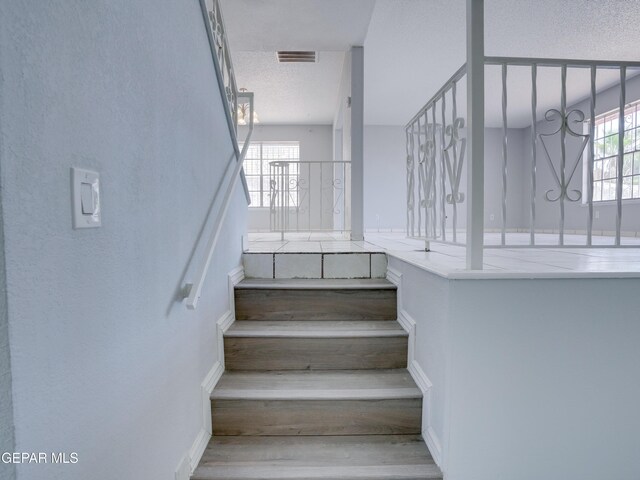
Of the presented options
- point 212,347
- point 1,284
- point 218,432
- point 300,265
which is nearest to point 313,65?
point 300,265

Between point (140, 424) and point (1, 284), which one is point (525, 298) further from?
point (1, 284)

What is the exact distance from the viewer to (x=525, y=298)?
1241 mm

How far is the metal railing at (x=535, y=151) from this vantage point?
151 centimetres

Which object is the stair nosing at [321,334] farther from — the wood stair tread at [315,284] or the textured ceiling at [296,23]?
the textured ceiling at [296,23]

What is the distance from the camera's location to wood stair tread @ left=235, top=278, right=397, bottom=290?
77.3 inches

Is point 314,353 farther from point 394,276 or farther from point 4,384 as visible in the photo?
point 4,384

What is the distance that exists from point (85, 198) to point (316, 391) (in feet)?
3.93

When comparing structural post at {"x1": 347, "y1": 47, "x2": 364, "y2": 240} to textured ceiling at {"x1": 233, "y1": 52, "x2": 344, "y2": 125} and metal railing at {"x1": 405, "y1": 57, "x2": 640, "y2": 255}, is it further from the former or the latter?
textured ceiling at {"x1": 233, "y1": 52, "x2": 344, "y2": 125}

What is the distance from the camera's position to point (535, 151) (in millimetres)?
1524

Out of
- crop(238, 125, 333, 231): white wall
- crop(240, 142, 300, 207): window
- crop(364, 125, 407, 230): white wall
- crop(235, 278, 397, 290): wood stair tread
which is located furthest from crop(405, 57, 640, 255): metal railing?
crop(240, 142, 300, 207): window

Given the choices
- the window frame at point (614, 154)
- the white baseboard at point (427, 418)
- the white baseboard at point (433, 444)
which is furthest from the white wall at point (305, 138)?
the white baseboard at point (433, 444)

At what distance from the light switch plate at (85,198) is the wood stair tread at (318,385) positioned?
3.38 feet

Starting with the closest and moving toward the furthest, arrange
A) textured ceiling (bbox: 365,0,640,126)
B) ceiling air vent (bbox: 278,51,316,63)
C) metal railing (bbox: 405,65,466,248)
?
1. metal railing (bbox: 405,65,466,248)
2. textured ceiling (bbox: 365,0,640,126)
3. ceiling air vent (bbox: 278,51,316,63)

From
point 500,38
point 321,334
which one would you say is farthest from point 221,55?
point 500,38
